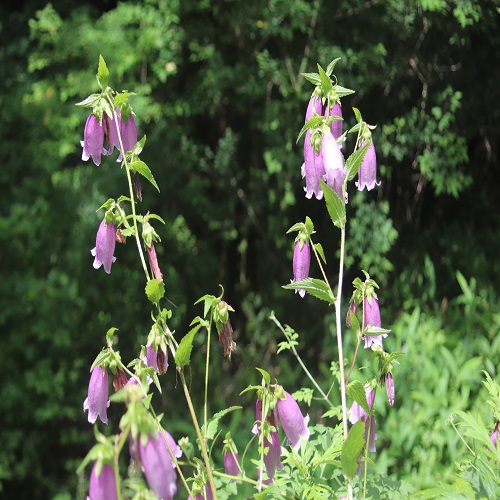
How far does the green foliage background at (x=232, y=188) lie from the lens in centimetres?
350

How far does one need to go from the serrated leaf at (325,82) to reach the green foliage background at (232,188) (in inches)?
75.1

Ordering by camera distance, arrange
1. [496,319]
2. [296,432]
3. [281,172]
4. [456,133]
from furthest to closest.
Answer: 1. [281,172]
2. [456,133]
3. [496,319]
4. [296,432]

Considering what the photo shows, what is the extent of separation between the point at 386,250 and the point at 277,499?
239 cm

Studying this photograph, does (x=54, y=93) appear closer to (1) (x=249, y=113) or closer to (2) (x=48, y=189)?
(2) (x=48, y=189)

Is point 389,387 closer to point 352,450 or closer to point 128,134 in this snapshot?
point 352,450

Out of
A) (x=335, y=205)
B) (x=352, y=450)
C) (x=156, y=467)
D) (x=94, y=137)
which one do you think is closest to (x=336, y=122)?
(x=335, y=205)

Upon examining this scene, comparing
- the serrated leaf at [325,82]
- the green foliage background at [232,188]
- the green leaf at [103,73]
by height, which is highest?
the green leaf at [103,73]

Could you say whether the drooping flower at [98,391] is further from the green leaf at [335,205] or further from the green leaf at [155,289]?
the green leaf at [335,205]

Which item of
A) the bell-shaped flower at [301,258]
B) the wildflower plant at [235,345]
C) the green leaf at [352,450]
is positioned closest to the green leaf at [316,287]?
the wildflower plant at [235,345]

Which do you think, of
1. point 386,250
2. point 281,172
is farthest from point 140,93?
point 386,250

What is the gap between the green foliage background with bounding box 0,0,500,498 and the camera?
3498mm

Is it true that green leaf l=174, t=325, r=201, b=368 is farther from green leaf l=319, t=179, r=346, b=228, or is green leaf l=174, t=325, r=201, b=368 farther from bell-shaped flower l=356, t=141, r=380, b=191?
bell-shaped flower l=356, t=141, r=380, b=191

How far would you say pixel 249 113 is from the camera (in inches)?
158

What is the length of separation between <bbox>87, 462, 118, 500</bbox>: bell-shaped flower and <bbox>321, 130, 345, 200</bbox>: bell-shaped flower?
59 cm
